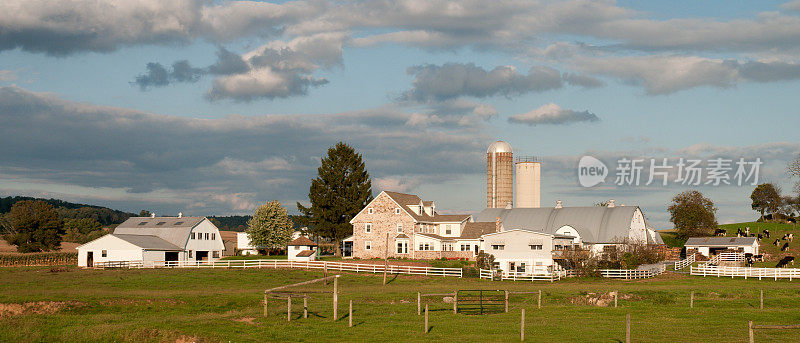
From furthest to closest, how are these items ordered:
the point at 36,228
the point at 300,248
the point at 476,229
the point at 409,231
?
1. the point at 36,228
2. the point at 300,248
3. the point at 409,231
4. the point at 476,229

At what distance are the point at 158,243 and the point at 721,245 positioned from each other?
250ft

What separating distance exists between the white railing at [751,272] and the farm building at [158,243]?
64.0 metres

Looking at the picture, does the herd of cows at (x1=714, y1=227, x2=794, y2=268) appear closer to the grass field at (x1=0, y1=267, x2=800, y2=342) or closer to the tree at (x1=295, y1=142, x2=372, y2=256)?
the grass field at (x1=0, y1=267, x2=800, y2=342)

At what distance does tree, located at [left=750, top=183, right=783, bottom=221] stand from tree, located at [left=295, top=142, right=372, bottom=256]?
9269 cm

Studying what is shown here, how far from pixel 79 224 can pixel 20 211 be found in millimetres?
48095

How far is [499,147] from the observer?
A: 438 ft

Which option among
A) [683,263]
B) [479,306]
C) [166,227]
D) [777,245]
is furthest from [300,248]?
[777,245]

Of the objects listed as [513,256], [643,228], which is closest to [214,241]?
[513,256]

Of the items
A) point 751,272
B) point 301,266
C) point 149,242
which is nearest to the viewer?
point 751,272

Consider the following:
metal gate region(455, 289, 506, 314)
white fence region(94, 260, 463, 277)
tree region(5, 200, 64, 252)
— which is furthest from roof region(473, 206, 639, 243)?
tree region(5, 200, 64, 252)

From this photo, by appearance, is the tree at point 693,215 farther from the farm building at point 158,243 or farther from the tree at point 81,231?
the tree at point 81,231

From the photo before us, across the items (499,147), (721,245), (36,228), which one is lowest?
(721,245)

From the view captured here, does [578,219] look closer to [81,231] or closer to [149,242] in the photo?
[149,242]

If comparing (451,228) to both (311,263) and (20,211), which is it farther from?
(20,211)
